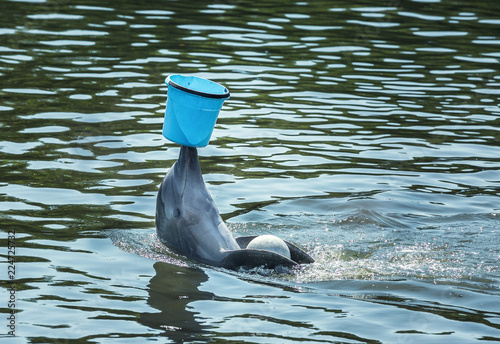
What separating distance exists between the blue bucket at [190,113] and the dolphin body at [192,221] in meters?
0.28

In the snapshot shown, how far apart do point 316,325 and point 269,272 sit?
881 millimetres

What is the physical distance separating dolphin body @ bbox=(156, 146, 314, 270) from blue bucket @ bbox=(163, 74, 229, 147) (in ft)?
0.92

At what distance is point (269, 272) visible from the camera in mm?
6699

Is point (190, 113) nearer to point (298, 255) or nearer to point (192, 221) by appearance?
point (192, 221)

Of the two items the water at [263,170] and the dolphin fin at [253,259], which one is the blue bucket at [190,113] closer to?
the dolphin fin at [253,259]

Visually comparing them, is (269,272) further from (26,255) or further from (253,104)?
→ (253,104)

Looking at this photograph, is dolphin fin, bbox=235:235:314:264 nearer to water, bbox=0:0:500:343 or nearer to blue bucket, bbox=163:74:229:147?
water, bbox=0:0:500:343

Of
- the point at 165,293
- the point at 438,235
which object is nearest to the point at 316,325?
the point at 165,293

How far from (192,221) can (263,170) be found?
10.8ft

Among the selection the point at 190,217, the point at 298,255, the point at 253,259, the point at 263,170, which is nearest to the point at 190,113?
the point at 190,217

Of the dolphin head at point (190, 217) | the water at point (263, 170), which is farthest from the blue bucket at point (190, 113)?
the water at point (263, 170)

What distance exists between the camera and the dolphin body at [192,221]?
22.7 feet

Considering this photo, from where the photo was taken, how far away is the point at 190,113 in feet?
21.6

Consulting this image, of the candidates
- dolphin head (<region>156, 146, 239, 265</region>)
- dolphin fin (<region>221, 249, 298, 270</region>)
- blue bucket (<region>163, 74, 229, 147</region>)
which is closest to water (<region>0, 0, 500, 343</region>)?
dolphin fin (<region>221, 249, 298, 270</region>)
